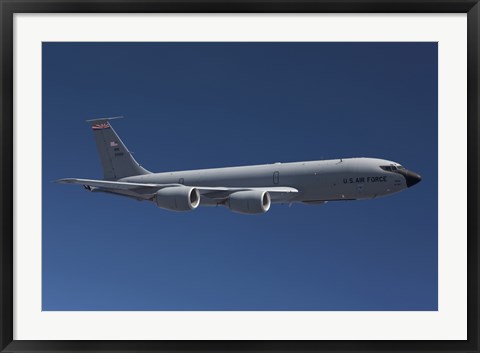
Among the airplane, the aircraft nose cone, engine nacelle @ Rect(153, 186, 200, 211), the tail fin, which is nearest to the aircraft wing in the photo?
the airplane

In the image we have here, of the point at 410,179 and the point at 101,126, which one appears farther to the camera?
the point at 101,126

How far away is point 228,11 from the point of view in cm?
1628

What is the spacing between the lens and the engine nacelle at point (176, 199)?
1390 inches

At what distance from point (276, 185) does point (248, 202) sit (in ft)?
15.2

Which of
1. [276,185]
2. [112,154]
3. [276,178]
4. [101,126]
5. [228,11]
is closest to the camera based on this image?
[228,11]

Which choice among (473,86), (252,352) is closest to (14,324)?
(252,352)

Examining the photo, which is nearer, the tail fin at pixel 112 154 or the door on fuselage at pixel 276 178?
the door on fuselage at pixel 276 178

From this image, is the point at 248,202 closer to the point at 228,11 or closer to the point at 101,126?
the point at 228,11

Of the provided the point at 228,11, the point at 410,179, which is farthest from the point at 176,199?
the point at 228,11

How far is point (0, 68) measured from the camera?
54.2 ft

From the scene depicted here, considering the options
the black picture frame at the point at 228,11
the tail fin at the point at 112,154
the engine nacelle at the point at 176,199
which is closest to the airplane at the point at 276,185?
the engine nacelle at the point at 176,199

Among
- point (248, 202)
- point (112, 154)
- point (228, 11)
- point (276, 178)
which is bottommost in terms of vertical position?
point (248, 202)

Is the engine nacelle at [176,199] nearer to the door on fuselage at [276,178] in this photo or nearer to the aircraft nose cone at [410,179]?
the door on fuselage at [276,178]

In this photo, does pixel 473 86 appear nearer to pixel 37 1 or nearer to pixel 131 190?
pixel 37 1
